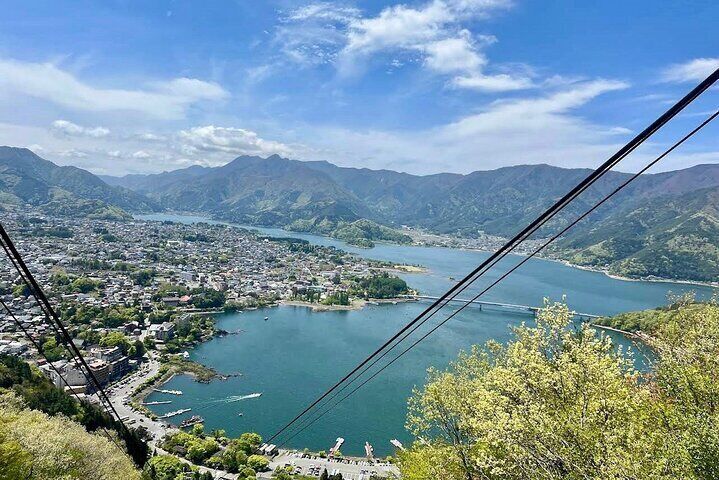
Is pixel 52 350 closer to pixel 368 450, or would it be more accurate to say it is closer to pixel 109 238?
pixel 368 450

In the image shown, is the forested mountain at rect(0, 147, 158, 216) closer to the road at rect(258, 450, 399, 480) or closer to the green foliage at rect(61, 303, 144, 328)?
the green foliage at rect(61, 303, 144, 328)

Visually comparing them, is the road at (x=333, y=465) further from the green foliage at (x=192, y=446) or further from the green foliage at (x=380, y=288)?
the green foliage at (x=380, y=288)

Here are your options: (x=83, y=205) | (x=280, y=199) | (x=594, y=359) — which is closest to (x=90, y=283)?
(x=594, y=359)

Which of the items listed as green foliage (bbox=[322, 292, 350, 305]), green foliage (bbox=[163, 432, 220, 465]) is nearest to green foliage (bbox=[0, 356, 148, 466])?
green foliage (bbox=[163, 432, 220, 465])

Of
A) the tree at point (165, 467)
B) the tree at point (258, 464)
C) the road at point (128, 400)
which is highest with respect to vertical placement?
the tree at point (165, 467)

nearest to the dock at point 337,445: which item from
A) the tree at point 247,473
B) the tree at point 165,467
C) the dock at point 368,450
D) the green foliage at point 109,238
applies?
the dock at point 368,450

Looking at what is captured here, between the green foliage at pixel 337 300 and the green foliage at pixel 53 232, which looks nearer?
the green foliage at pixel 337 300
